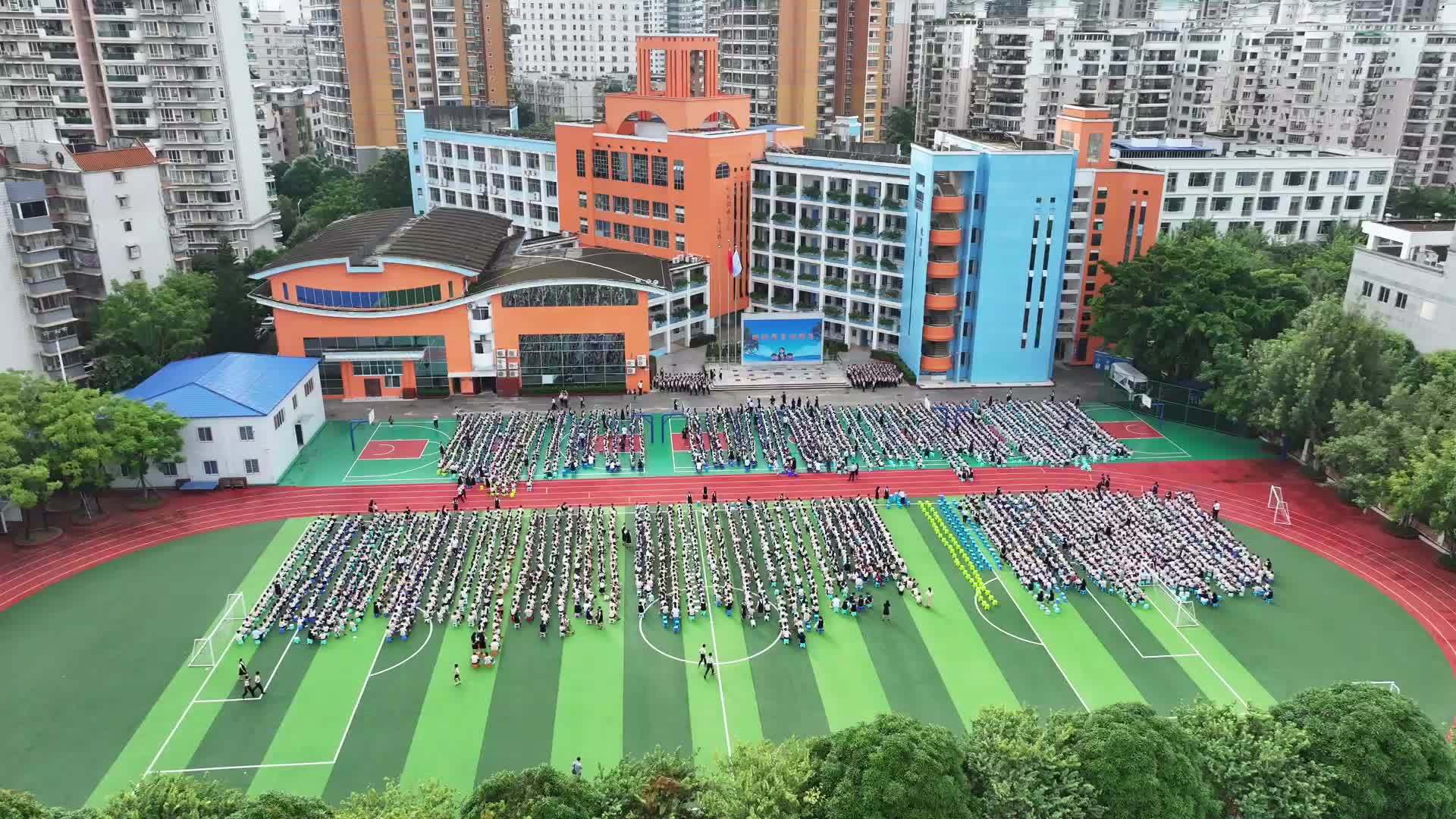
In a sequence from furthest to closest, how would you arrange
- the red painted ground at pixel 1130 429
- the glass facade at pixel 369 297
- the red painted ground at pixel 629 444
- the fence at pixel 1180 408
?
the glass facade at pixel 369 297, the fence at pixel 1180 408, the red painted ground at pixel 1130 429, the red painted ground at pixel 629 444

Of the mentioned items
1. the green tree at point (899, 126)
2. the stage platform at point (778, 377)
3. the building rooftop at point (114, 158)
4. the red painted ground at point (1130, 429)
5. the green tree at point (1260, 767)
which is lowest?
the red painted ground at point (1130, 429)

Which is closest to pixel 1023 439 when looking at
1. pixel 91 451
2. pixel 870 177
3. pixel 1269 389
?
pixel 1269 389

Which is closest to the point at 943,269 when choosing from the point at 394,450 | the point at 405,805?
the point at 394,450

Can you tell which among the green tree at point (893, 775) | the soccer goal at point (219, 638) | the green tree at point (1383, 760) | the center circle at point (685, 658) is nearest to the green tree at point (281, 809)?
the green tree at point (893, 775)

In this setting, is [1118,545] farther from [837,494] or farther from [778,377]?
[778,377]

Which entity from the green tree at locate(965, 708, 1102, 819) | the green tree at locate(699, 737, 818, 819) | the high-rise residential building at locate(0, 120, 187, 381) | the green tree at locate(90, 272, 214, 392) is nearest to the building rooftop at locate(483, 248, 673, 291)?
the green tree at locate(90, 272, 214, 392)

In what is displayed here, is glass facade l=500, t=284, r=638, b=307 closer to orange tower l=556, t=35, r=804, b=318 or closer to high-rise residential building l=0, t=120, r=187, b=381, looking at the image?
orange tower l=556, t=35, r=804, b=318

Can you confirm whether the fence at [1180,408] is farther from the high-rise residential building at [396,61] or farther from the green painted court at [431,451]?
the high-rise residential building at [396,61]
